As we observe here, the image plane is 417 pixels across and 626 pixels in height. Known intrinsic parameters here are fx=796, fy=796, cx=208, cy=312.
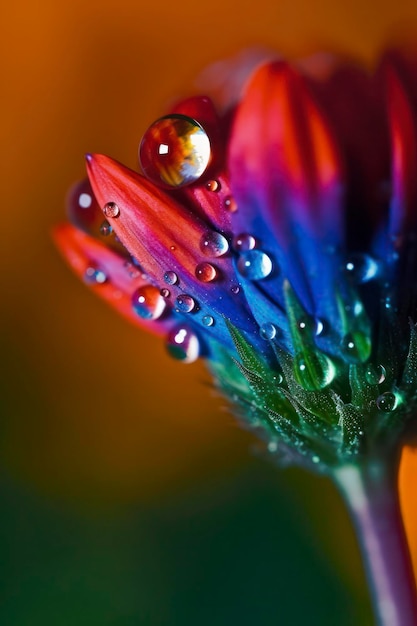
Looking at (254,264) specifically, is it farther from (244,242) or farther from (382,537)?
(382,537)

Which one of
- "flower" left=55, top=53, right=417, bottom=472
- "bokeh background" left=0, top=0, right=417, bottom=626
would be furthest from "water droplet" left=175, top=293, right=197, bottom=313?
"bokeh background" left=0, top=0, right=417, bottom=626

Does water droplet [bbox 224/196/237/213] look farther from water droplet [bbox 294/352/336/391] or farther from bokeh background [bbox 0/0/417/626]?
bokeh background [bbox 0/0/417/626]

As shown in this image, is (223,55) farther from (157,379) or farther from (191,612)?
(191,612)

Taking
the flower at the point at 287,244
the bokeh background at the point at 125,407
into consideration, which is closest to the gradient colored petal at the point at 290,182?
the flower at the point at 287,244

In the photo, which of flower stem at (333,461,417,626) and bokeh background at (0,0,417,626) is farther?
bokeh background at (0,0,417,626)

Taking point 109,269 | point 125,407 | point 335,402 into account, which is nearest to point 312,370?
point 335,402

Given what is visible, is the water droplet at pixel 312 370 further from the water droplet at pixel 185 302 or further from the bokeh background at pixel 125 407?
the bokeh background at pixel 125 407
